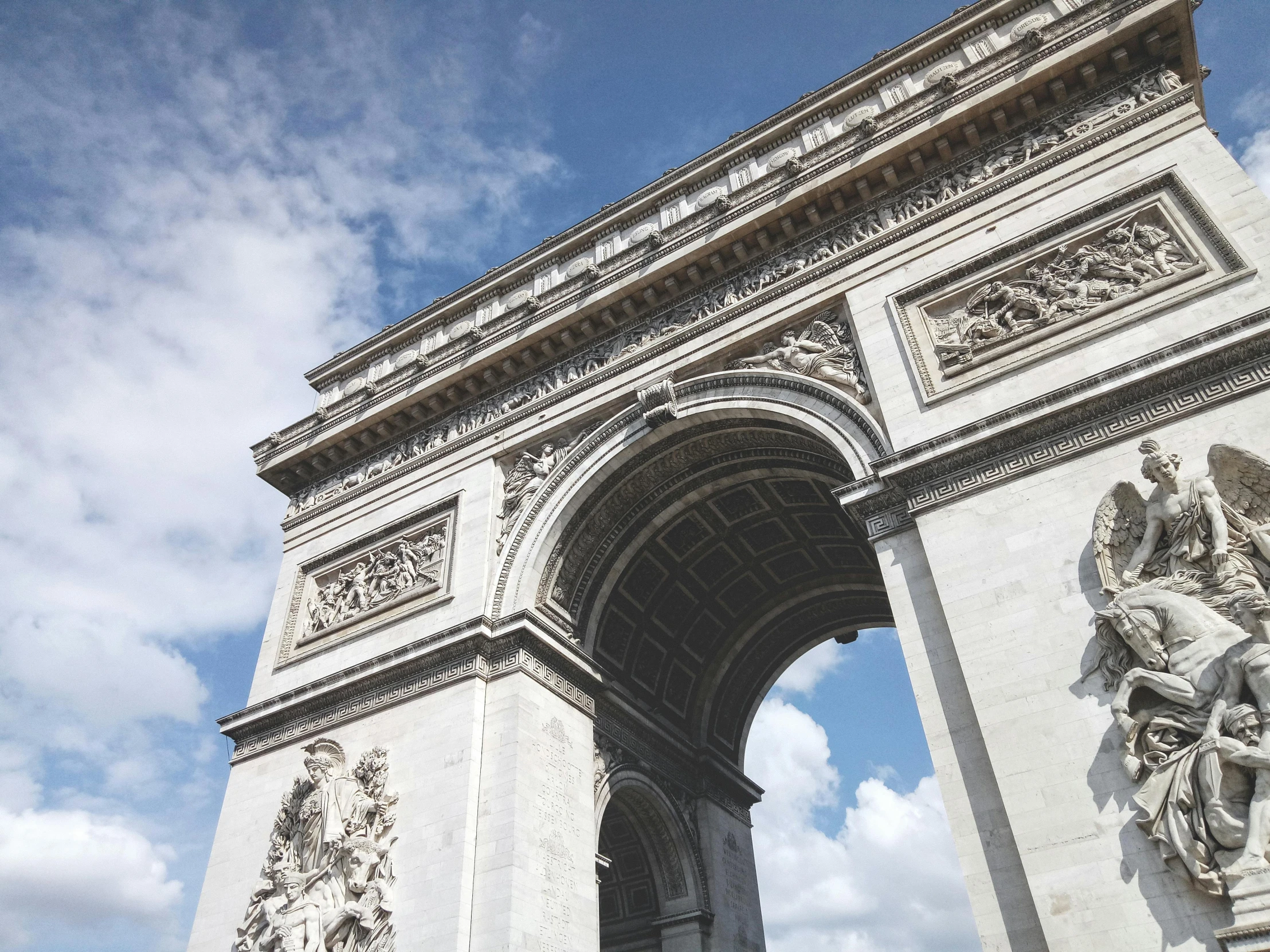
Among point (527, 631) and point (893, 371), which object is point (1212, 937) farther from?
point (527, 631)

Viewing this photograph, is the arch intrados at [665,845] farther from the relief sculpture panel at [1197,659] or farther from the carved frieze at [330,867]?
the relief sculpture panel at [1197,659]

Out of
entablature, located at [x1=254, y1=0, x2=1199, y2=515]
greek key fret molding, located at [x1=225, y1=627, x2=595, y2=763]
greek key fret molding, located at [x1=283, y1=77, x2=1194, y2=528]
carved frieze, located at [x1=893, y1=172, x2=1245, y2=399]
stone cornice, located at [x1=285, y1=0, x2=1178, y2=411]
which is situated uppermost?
stone cornice, located at [x1=285, y1=0, x2=1178, y2=411]

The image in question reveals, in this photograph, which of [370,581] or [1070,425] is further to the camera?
[370,581]

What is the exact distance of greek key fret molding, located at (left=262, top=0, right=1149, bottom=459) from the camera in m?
13.7

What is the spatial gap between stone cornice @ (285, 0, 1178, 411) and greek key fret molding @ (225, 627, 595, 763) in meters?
6.44

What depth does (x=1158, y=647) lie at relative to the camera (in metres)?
8.87

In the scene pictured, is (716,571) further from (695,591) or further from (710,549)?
(710,549)

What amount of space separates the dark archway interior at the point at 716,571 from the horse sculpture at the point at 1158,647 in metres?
5.00

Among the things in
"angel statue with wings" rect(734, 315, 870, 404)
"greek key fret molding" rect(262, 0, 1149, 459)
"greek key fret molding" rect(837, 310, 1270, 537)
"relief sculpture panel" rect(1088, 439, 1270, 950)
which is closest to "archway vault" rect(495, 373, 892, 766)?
"angel statue with wings" rect(734, 315, 870, 404)

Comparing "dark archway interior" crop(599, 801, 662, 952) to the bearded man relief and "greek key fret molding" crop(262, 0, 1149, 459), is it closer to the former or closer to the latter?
"greek key fret molding" crop(262, 0, 1149, 459)

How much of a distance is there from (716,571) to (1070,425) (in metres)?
8.42

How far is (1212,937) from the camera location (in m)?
7.62

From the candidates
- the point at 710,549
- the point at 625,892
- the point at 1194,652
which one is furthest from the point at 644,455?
the point at 1194,652

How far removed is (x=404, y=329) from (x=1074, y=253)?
1407 cm
